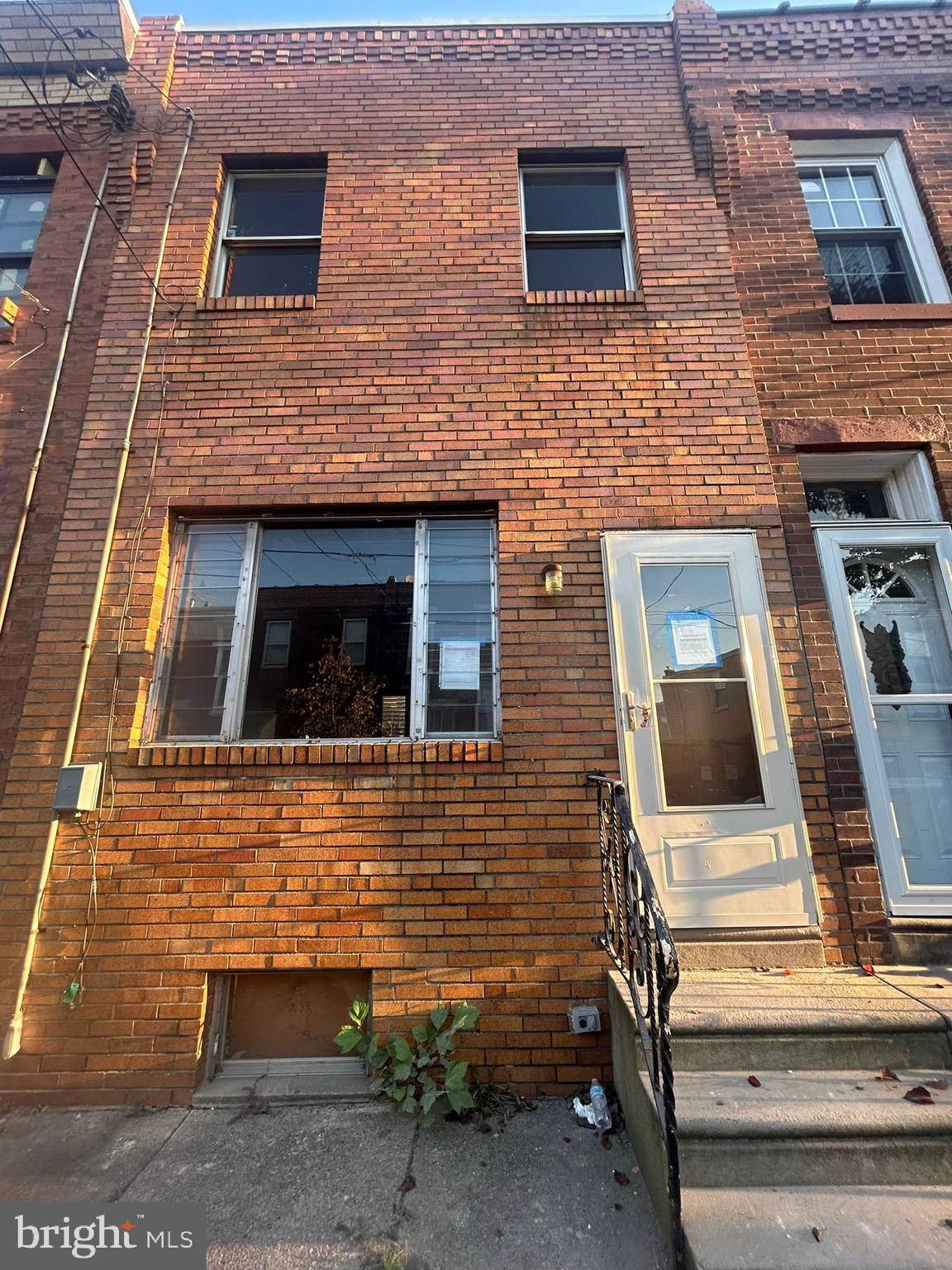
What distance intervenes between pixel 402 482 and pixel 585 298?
194 centimetres

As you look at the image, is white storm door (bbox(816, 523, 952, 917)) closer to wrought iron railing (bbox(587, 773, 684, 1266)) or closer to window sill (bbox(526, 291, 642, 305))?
wrought iron railing (bbox(587, 773, 684, 1266))

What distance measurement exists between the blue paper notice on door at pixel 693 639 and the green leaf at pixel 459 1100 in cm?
247

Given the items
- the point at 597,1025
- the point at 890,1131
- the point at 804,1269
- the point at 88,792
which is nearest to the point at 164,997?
the point at 88,792

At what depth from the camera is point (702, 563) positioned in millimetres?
3885

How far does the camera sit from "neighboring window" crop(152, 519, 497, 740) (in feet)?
12.4

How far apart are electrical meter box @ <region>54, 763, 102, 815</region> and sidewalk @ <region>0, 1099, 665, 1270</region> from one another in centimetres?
149

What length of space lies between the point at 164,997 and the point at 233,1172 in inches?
37.5

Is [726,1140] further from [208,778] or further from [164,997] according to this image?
[208,778]

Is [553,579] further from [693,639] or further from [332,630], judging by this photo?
[332,630]

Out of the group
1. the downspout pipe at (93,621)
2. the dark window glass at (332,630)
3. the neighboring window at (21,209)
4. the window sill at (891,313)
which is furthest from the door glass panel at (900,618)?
the neighboring window at (21,209)

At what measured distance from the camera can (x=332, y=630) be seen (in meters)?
3.95

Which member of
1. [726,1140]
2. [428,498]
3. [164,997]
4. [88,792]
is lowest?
[726,1140]

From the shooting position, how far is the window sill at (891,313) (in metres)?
4.39

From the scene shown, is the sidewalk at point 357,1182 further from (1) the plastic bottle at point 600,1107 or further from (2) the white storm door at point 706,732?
(2) the white storm door at point 706,732
